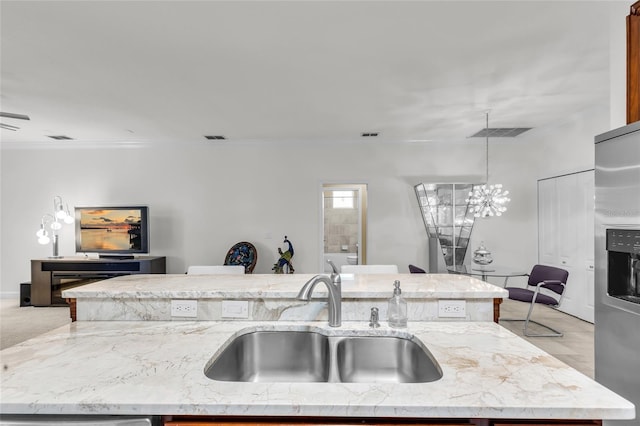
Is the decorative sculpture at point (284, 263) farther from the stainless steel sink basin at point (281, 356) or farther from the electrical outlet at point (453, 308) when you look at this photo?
the electrical outlet at point (453, 308)

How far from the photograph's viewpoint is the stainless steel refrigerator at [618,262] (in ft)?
4.67

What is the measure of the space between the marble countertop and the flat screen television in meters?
3.86

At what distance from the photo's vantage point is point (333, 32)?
7.93 feet

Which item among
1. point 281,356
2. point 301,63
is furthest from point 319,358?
point 301,63

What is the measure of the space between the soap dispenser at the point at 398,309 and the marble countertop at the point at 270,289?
10 centimetres

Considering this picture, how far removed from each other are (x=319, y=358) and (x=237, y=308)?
423 millimetres

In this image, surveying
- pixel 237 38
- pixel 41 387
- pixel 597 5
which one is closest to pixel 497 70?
pixel 597 5

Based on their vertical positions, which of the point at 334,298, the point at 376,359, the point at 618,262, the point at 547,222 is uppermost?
the point at 547,222

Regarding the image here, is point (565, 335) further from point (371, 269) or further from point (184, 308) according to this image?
point (184, 308)

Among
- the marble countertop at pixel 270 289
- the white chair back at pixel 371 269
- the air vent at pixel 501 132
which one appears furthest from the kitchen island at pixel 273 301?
the air vent at pixel 501 132

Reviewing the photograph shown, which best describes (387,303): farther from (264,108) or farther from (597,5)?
(264,108)

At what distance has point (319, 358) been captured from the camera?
1.44 m

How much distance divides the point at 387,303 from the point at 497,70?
8.28ft

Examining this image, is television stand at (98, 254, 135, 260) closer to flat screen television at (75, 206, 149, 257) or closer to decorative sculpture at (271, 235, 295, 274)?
flat screen television at (75, 206, 149, 257)
